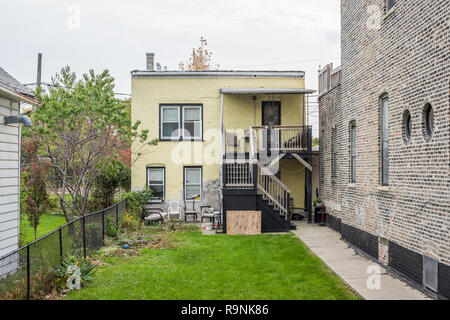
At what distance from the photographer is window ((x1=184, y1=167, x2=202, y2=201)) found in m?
18.8

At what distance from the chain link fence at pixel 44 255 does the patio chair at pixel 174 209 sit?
5.94 metres

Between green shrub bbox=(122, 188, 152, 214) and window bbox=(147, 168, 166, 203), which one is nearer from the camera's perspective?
green shrub bbox=(122, 188, 152, 214)

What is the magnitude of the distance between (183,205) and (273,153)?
4.85 metres

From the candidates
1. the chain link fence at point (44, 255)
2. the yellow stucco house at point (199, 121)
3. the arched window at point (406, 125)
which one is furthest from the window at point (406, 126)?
the yellow stucco house at point (199, 121)

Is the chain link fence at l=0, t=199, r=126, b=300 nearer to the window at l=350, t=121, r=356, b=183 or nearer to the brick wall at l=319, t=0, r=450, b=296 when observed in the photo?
the brick wall at l=319, t=0, r=450, b=296

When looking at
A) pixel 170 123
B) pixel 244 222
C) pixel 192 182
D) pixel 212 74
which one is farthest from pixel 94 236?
pixel 212 74

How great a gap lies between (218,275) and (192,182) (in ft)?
32.4

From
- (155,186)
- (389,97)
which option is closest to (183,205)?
(155,186)

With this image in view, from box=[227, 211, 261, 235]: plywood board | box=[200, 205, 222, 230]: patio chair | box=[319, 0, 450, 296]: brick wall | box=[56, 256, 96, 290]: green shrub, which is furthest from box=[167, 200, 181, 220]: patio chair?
box=[56, 256, 96, 290]: green shrub

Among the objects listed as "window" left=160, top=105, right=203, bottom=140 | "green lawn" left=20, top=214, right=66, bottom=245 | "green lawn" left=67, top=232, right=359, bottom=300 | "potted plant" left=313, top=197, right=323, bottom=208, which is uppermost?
"window" left=160, top=105, right=203, bottom=140

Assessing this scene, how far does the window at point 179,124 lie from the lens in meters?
18.8

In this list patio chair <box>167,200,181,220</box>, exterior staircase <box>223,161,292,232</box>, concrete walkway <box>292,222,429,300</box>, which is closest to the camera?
concrete walkway <box>292,222,429,300</box>

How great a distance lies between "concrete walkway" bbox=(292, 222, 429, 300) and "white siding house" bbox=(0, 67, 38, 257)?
24.1 ft
